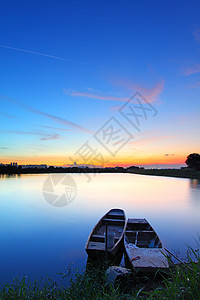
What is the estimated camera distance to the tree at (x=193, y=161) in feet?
292

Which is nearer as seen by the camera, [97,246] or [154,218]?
[97,246]

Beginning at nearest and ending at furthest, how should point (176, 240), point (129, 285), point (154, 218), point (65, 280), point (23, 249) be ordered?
point (129, 285), point (65, 280), point (23, 249), point (176, 240), point (154, 218)

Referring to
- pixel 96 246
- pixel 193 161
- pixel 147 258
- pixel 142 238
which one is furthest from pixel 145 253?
pixel 193 161

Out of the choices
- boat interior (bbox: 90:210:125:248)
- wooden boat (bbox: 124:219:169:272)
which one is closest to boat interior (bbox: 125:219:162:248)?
wooden boat (bbox: 124:219:169:272)

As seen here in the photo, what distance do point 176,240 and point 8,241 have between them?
→ 919 centimetres

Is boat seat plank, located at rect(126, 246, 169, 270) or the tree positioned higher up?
the tree

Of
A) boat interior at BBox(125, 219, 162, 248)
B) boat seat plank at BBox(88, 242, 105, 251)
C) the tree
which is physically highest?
the tree

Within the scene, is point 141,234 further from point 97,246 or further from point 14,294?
point 14,294

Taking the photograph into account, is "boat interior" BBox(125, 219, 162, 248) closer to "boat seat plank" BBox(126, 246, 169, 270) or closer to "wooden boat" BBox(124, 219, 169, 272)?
"wooden boat" BBox(124, 219, 169, 272)

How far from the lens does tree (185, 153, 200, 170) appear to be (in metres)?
88.9

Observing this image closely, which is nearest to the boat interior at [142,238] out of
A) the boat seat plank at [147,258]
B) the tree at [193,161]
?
the boat seat plank at [147,258]

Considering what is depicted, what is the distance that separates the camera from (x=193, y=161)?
302ft

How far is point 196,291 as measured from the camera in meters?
2.86

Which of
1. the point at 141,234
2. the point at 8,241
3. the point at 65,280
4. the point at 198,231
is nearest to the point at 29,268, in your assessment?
the point at 65,280
